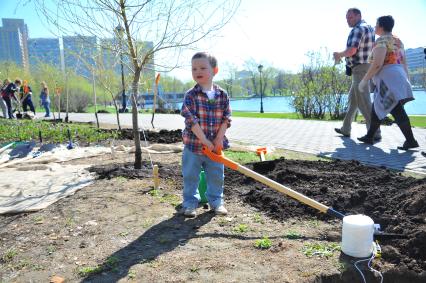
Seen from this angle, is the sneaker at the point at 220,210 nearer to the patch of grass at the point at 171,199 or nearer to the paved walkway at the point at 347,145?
the patch of grass at the point at 171,199

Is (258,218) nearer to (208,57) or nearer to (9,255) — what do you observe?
(208,57)

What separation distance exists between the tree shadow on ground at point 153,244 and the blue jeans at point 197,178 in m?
0.14

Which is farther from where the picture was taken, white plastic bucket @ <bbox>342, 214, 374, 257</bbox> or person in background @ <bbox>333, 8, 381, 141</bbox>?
person in background @ <bbox>333, 8, 381, 141</bbox>

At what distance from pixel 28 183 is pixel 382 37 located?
5.61m

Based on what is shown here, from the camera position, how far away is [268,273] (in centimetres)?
Answer: 229

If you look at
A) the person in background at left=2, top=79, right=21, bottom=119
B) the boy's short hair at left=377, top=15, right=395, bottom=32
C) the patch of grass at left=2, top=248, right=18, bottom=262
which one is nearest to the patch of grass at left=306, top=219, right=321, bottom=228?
the patch of grass at left=2, top=248, right=18, bottom=262

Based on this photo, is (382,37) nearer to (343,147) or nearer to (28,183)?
(343,147)

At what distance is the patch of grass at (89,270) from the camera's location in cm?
234

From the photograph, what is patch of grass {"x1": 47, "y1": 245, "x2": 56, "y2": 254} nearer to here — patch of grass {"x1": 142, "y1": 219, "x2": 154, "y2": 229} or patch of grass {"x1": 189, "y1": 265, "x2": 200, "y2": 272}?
patch of grass {"x1": 142, "y1": 219, "x2": 154, "y2": 229}

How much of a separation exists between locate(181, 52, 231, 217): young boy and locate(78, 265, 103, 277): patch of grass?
1.04 meters

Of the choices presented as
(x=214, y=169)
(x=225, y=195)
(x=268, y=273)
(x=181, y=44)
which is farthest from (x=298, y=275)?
(x=181, y=44)

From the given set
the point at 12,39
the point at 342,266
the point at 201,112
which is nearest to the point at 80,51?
the point at 201,112

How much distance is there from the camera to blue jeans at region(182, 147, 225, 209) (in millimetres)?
3443

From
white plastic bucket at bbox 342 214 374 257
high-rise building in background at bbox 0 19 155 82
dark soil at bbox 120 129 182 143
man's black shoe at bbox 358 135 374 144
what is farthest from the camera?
dark soil at bbox 120 129 182 143
